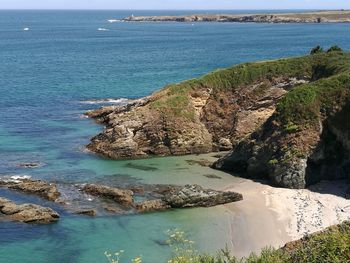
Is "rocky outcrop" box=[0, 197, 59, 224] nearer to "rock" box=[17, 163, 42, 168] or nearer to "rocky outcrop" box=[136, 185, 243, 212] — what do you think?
"rocky outcrop" box=[136, 185, 243, 212]

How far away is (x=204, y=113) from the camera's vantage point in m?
61.3

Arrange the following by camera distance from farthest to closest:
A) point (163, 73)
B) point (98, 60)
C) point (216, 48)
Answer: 1. point (216, 48)
2. point (98, 60)
3. point (163, 73)

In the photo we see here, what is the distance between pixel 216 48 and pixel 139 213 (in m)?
117

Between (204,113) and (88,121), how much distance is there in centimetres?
1736

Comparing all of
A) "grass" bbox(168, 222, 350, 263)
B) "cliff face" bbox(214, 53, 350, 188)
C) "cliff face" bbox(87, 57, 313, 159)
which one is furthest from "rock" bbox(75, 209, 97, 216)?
"grass" bbox(168, 222, 350, 263)

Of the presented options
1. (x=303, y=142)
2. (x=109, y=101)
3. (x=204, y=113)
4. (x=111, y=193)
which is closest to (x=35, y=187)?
(x=111, y=193)

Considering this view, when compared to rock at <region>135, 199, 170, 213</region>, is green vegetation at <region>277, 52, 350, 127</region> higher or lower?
higher

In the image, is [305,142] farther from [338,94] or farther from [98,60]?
[98,60]

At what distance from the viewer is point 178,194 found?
42.2 meters

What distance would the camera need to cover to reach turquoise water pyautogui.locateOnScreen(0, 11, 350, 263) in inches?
1406

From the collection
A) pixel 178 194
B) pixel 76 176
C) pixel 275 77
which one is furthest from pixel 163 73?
pixel 178 194

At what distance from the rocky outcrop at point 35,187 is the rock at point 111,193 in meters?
2.56

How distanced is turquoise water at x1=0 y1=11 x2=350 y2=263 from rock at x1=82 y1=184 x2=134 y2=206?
304 centimetres

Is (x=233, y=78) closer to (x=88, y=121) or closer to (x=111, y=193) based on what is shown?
(x=88, y=121)
